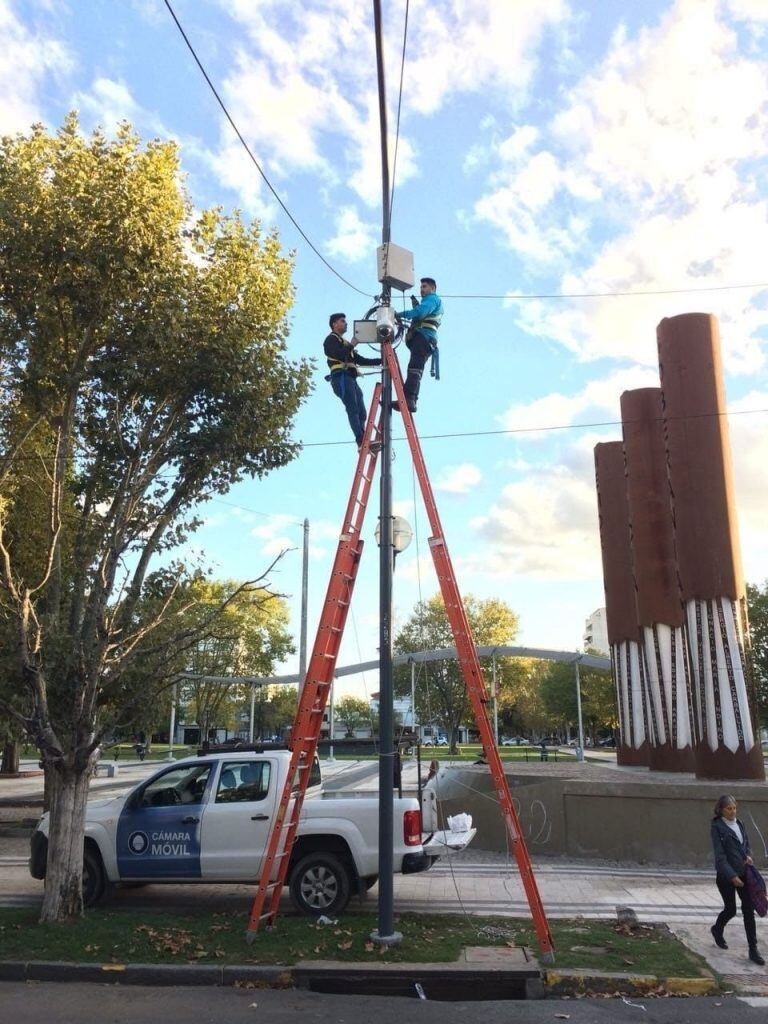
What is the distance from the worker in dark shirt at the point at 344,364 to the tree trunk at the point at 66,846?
4.77m

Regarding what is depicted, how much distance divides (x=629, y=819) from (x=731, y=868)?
5.52 m

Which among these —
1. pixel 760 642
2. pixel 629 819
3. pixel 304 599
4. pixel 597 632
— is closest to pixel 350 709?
pixel 597 632

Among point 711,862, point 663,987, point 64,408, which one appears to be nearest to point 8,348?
point 64,408

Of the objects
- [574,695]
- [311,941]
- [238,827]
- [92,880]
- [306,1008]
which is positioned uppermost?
[574,695]

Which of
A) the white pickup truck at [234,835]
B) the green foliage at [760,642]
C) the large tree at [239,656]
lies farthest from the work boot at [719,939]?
the large tree at [239,656]

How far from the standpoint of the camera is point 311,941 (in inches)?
302

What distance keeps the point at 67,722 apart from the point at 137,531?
2.39 meters

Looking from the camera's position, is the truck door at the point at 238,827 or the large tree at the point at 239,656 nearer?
the truck door at the point at 238,827

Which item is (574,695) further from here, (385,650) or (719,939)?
(385,650)

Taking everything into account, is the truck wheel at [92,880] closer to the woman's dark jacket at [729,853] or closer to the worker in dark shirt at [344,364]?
the worker in dark shirt at [344,364]

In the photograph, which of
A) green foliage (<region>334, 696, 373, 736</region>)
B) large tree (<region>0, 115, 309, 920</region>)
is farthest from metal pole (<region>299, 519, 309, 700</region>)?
green foliage (<region>334, 696, 373, 736</region>)

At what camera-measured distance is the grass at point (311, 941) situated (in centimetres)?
717

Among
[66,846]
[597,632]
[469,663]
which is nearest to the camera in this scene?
[469,663]

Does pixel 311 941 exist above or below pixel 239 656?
below
